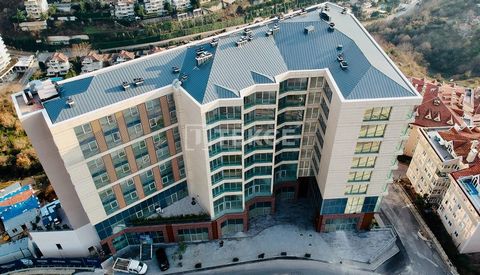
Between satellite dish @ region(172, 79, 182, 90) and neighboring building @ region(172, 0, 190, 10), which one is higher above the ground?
satellite dish @ region(172, 79, 182, 90)

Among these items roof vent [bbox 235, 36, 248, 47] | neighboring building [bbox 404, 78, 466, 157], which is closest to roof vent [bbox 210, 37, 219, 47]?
roof vent [bbox 235, 36, 248, 47]

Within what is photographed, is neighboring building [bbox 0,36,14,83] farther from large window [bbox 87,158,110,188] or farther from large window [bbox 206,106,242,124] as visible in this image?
large window [bbox 206,106,242,124]

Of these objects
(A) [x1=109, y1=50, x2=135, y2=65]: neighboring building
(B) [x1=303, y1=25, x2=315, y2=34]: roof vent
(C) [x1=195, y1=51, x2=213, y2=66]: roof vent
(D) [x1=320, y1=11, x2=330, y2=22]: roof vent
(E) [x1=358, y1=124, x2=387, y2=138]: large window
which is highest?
(D) [x1=320, y1=11, x2=330, y2=22]: roof vent

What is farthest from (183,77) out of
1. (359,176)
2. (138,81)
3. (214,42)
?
(359,176)

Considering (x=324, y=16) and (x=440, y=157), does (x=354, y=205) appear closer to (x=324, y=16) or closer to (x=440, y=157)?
(x=440, y=157)

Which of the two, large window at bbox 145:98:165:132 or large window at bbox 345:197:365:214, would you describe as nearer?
large window at bbox 145:98:165:132

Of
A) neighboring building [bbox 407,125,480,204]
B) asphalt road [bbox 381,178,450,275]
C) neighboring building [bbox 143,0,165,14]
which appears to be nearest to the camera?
asphalt road [bbox 381,178,450,275]

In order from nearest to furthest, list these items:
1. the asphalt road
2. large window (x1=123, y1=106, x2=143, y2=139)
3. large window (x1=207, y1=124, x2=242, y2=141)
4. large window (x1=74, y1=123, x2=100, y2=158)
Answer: large window (x1=74, y1=123, x2=100, y2=158)
large window (x1=123, y1=106, x2=143, y2=139)
large window (x1=207, y1=124, x2=242, y2=141)
the asphalt road

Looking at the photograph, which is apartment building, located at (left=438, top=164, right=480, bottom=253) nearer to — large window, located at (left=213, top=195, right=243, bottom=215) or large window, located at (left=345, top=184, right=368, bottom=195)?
large window, located at (left=345, top=184, right=368, bottom=195)

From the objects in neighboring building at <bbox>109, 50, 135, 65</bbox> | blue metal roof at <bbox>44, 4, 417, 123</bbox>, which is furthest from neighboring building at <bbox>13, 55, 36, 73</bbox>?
blue metal roof at <bbox>44, 4, 417, 123</bbox>
